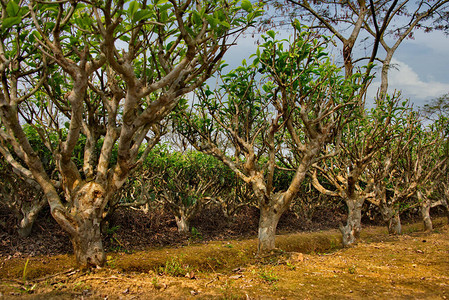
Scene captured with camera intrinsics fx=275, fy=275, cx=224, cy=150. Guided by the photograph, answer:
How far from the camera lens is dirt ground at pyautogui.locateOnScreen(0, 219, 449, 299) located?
401cm

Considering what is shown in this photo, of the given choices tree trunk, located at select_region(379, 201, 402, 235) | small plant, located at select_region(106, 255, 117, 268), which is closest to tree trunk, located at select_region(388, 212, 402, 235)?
tree trunk, located at select_region(379, 201, 402, 235)

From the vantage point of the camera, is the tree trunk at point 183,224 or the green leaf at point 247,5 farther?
the tree trunk at point 183,224

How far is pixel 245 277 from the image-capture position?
501 centimetres

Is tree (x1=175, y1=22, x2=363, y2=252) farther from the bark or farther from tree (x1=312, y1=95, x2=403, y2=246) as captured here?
the bark

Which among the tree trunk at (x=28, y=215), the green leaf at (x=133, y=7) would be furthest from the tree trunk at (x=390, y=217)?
the tree trunk at (x=28, y=215)

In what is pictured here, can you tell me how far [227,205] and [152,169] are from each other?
4.34m

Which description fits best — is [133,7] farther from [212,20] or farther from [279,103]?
[279,103]

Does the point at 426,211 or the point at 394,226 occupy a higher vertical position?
the point at 426,211

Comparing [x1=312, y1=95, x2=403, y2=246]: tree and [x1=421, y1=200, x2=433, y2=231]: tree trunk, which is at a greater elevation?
[x1=312, y1=95, x2=403, y2=246]: tree

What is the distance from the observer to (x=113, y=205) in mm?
7566

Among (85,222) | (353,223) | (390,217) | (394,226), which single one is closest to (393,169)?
(390,217)

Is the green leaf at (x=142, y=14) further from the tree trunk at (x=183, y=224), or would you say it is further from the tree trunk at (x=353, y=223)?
the tree trunk at (x=353, y=223)

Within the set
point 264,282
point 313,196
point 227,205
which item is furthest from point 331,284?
point 313,196

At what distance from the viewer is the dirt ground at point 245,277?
13.2 feet
